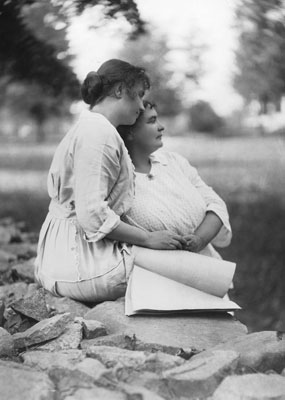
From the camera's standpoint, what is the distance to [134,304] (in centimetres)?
246

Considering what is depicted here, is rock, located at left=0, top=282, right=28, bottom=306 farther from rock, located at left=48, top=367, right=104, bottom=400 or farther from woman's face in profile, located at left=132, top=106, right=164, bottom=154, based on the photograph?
rock, located at left=48, top=367, right=104, bottom=400

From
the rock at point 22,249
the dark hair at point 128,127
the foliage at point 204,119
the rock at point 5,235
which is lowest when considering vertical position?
the rock at point 5,235

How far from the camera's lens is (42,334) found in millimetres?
2252

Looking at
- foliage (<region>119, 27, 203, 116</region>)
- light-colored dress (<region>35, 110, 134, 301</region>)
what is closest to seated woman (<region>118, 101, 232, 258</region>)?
light-colored dress (<region>35, 110, 134, 301</region>)

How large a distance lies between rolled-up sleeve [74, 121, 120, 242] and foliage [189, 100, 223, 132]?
7.24 ft

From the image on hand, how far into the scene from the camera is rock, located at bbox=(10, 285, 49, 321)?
2.51 m

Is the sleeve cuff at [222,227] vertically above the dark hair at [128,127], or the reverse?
the dark hair at [128,127]

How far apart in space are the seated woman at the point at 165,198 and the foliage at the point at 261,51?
3.28 ft

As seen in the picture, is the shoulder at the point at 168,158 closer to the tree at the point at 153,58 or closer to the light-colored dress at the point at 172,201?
the light-colored dress at the point at 172,201

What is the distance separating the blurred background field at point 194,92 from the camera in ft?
11.7

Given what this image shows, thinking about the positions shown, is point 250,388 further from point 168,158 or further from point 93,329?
point 168,158

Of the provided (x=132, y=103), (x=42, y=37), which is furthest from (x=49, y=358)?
(x=42, y=37)

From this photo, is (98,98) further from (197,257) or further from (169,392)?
(169,392)

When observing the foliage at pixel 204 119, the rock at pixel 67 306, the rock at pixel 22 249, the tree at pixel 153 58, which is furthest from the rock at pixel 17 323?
the foliage at pixel 204 119
